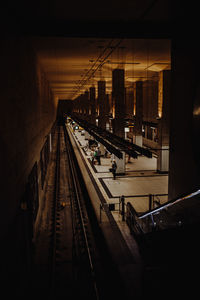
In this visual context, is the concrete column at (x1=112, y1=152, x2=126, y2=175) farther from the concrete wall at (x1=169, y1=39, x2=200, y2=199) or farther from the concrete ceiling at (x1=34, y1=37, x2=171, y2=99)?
the concrete wall at (x1=169, y1=39, x2=200, y2=199)

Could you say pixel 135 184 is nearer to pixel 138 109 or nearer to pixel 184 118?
pixel 184 118

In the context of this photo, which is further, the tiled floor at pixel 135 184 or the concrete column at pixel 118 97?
the concrete column at pixel 118 97

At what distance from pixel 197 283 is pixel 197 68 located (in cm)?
451

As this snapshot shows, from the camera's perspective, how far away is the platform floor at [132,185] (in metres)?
10.7

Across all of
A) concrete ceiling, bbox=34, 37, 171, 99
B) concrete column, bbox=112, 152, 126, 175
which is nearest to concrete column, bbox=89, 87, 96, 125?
concrete column, bbox=112, 152, 126, 175

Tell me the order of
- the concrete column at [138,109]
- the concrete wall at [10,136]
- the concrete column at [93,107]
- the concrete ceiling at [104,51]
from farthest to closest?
the concrete column at [93,107] → the concrete column at [138,109] → the concrete ceiling at [104,51] → the concrete wall at [10,136]

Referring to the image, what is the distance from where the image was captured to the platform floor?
10711mm

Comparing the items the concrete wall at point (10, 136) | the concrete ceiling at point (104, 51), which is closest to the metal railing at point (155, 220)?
the concrete wall at point (10, 136)

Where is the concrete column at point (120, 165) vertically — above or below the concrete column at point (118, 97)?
below

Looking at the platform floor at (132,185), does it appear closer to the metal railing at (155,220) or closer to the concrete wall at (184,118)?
the metal railing at (155,220)

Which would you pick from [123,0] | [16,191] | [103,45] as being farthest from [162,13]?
[16,191]

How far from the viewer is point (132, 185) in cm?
1418

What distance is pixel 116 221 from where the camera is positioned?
9.82 meters

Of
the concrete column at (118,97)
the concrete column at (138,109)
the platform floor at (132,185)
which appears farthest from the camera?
the concrete column at (138,109)
